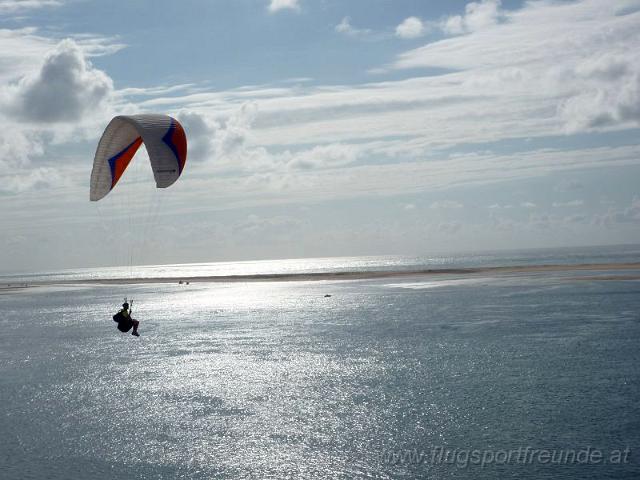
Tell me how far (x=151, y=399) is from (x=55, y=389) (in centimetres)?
775

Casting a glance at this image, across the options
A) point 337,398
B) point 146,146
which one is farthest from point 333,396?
point 146,146

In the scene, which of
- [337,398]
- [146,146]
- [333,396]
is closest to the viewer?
[146,146]

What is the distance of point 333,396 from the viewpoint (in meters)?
35.0

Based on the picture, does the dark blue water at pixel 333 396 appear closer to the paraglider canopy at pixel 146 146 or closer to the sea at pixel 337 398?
the sea at pixel 337 398

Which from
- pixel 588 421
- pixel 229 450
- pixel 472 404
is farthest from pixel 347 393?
pixel 588 421

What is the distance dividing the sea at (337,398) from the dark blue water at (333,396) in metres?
0.12

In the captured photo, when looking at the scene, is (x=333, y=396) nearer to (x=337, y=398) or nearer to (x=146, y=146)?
(x=337, y=398)

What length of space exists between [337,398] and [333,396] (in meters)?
0.48

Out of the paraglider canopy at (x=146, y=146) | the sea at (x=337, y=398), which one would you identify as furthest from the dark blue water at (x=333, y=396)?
the paraglider canopy at (x=146, y=146)

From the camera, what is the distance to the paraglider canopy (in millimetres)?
33125

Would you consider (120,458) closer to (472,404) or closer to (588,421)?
(472,404)

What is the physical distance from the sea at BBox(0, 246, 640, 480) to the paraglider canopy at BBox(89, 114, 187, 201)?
38.9 feet

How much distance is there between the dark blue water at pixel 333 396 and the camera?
83.9 ft

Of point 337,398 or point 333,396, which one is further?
point 333,396
